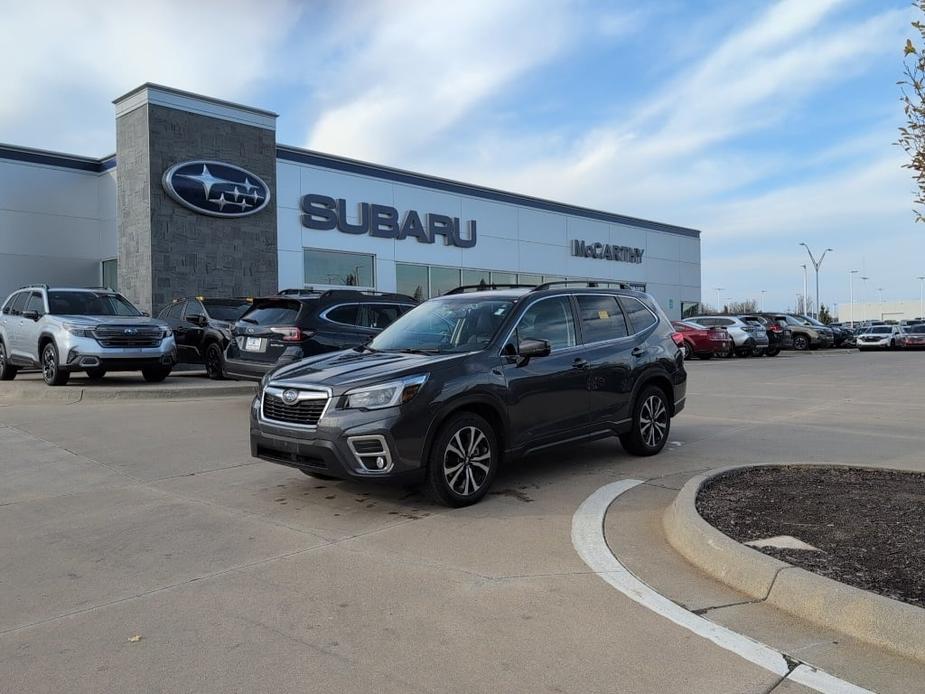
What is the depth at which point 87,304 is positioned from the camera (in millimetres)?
14109

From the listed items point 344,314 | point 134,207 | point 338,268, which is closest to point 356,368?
point 344,314

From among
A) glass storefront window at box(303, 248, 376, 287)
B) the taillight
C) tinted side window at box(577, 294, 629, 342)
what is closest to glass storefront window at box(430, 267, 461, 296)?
glass storefront window at box(303, 248, 376, 287)

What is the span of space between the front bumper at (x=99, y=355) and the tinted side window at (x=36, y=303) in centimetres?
116

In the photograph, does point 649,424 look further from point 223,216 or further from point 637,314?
point 223,216

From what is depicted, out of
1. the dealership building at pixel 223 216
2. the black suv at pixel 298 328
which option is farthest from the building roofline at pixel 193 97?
the black suv at pixel 298 328

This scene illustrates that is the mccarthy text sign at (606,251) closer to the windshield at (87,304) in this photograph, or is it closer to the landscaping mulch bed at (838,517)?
the windshield at (87,304)

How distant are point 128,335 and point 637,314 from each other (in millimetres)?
9620

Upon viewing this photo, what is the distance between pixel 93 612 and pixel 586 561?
112 inches

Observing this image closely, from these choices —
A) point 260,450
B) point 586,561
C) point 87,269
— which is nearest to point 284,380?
point 260,450

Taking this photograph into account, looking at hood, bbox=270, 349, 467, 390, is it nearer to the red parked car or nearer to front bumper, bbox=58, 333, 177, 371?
front bumper, bbox=58, 333, 177, 371

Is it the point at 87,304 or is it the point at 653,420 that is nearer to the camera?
the point at 653,420

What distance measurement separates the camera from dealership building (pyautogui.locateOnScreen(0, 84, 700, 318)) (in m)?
20.4

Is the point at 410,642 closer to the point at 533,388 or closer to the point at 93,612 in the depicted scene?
the point at 93,612

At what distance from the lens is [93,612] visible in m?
3.94
